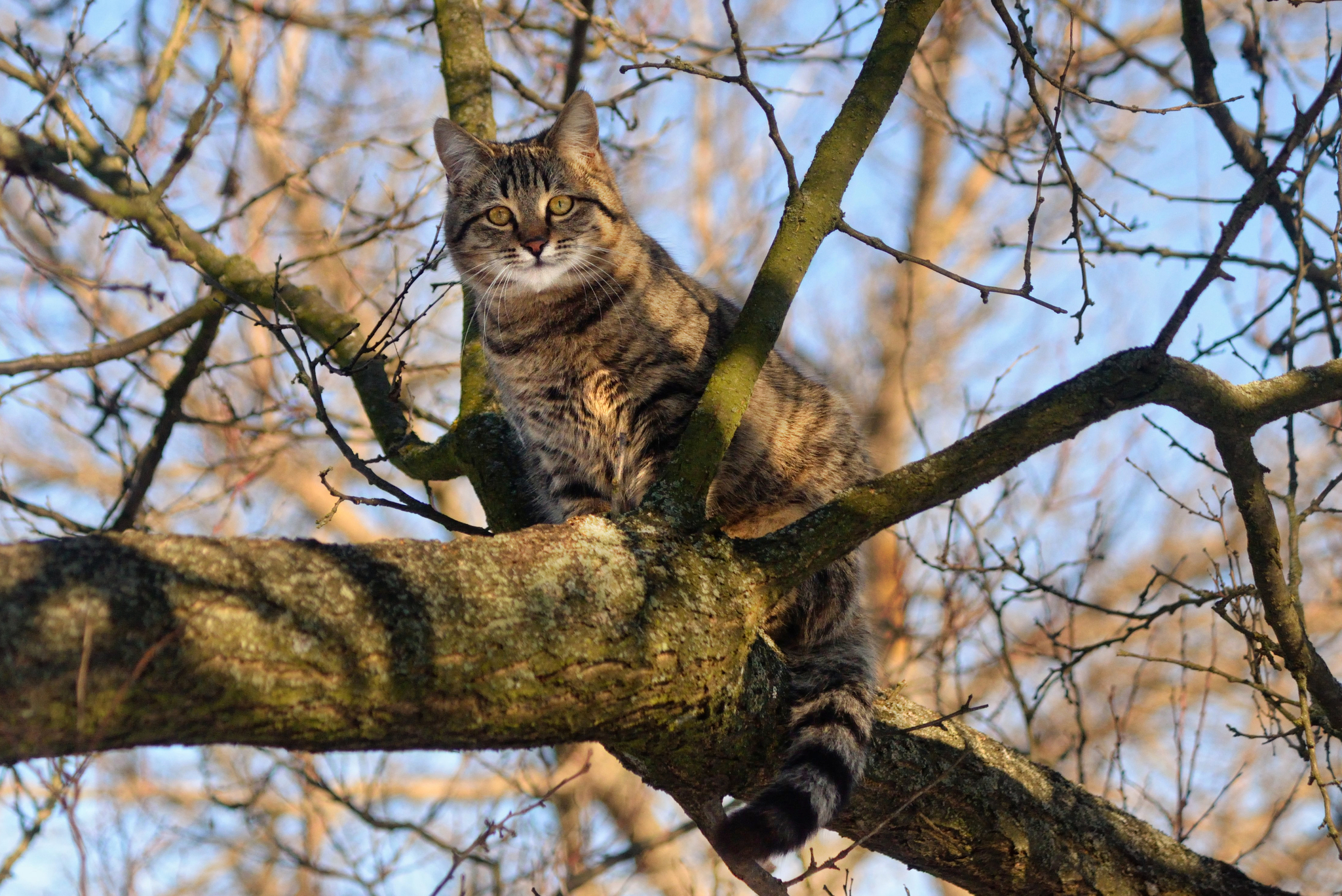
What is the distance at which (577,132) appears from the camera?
13.4 ft

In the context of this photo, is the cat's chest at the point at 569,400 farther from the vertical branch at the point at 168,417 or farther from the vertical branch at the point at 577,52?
the vertical branch at the point at 577,52

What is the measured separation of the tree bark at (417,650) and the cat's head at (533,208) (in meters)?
1.61

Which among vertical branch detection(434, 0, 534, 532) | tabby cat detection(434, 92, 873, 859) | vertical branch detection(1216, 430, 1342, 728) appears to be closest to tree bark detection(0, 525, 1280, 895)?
tabby cat detection(434, 92, 873, 859)

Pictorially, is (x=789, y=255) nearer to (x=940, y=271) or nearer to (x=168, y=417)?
(x=940, y=271)

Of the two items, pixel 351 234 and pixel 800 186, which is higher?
pixel 351 234

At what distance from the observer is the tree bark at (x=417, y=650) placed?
1.55 meters

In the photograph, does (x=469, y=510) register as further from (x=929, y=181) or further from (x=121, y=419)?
(x=929, y=181)

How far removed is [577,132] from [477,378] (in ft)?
3.31

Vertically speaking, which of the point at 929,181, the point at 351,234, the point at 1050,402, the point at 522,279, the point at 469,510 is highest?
the point at 929,181

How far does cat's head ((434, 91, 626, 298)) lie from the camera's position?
3.75 meters

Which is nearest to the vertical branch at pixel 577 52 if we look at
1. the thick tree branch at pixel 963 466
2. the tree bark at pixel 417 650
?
the thick tree branch at pixel 963 466

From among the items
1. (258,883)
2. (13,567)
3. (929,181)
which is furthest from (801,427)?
(929,181)

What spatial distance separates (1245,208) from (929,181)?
1167cm

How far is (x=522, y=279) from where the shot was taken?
373cm
